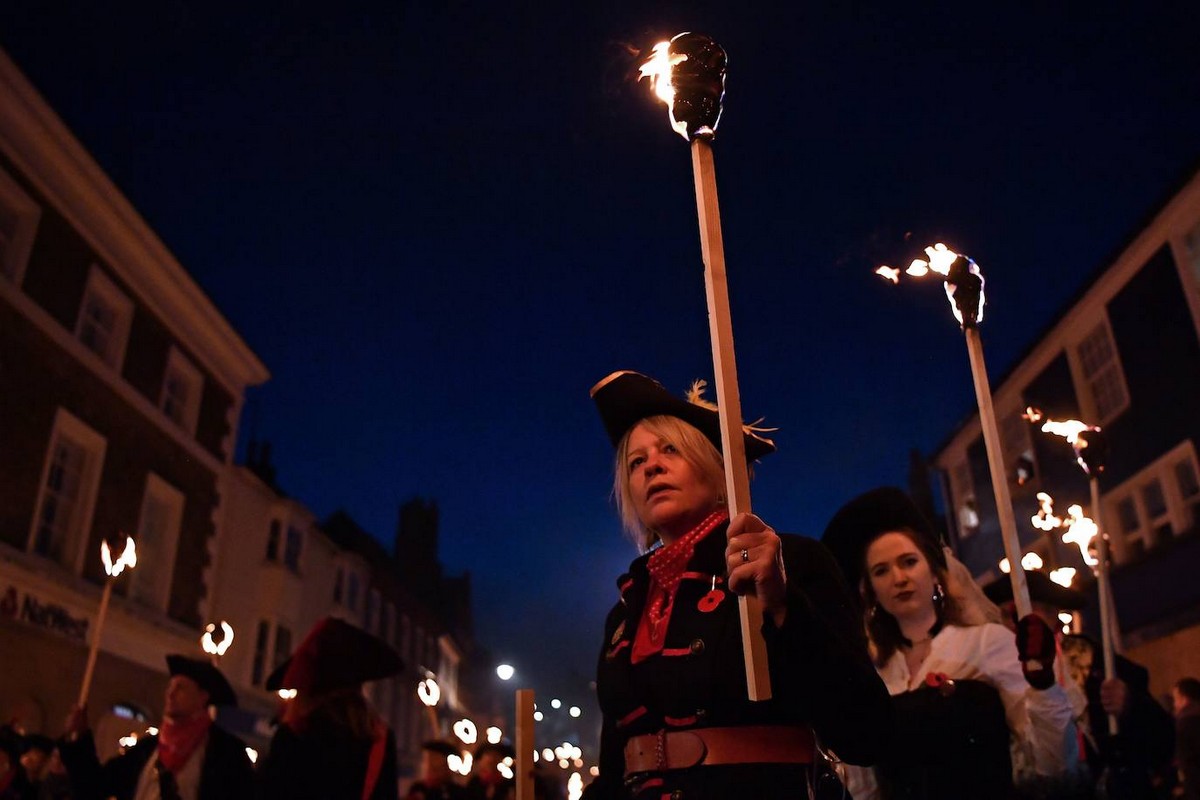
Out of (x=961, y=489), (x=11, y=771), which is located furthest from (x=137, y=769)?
(x=961, y=489)

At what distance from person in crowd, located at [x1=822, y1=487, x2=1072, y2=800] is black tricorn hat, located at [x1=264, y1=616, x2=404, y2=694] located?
3256 millimetres

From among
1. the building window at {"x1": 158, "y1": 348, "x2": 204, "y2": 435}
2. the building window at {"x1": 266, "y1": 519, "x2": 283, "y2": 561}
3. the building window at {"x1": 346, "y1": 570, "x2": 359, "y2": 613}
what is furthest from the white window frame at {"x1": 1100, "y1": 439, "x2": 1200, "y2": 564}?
the building window at {"x1": 346, "y1": 570, "x2": 359, "y2": 613}

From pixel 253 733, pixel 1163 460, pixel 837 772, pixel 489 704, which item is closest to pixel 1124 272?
pixel 1163 460

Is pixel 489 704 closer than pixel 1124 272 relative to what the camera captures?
No

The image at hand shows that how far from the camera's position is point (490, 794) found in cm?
1337

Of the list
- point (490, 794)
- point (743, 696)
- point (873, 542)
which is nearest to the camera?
point (743, 696)

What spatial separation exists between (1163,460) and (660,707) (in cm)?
2025

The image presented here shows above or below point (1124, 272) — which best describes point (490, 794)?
below

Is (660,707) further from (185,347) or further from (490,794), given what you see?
(185,347)

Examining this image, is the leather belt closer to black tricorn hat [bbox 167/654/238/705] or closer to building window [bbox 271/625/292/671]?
black tricorn hat [bbox 167/654/238/705]

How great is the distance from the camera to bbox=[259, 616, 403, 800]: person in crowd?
571 centimetres

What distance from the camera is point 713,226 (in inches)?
93.6

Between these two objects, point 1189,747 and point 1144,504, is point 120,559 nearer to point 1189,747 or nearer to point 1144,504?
point 1189,747

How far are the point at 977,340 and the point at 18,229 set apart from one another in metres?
16.5
